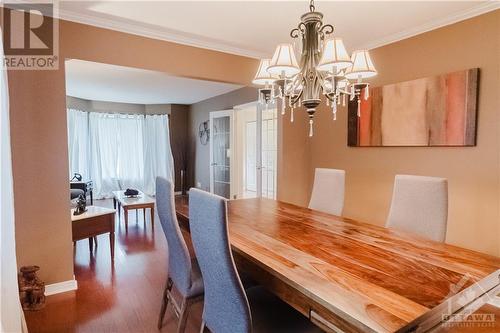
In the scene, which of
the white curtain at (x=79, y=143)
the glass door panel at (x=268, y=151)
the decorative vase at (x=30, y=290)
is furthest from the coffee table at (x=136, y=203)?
the white curtain at (x=79, y=143)

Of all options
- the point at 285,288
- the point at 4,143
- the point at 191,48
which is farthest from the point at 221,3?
the point at 285,288

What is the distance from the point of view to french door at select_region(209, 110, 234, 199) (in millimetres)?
5746

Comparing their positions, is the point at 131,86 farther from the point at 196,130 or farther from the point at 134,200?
the point at 196,130

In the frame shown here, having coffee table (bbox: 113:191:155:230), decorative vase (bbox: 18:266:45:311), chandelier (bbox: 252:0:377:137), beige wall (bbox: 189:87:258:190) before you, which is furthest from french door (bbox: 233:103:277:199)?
decorative vase (bbox: 18:266:45:311)

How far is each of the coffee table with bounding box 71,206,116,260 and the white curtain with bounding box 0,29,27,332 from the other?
130 cm

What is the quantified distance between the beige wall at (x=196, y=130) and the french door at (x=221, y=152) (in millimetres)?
263

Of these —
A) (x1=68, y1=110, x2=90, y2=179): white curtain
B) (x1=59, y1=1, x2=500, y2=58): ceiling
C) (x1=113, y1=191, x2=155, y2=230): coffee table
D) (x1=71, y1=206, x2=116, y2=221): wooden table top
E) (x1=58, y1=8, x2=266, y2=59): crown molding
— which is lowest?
(x1=113, y1=191, x2=155, y2=230): coffee table

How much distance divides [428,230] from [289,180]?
2077 mm

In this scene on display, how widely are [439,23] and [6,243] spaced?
3.60 m

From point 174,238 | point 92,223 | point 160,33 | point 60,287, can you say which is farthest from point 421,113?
point 60,287

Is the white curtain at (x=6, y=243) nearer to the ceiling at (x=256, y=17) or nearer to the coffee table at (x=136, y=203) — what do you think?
the ceiling at (x=256, y=17)

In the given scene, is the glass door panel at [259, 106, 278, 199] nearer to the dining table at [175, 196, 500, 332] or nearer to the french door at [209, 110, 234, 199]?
the french door at [209, 110, 234, 199]

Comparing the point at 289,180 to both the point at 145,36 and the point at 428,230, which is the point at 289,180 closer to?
the point at 428,230

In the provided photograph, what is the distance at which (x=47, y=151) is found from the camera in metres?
2.40
